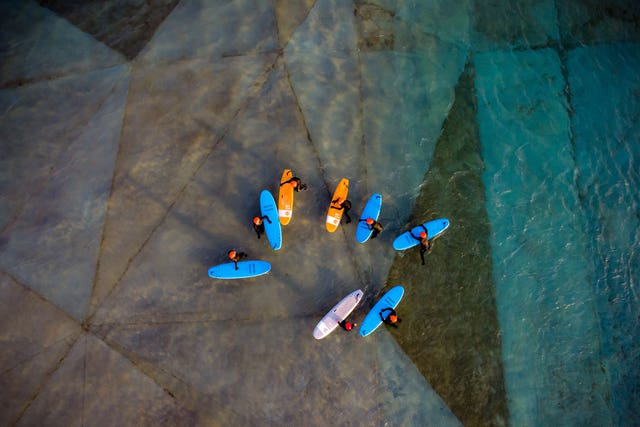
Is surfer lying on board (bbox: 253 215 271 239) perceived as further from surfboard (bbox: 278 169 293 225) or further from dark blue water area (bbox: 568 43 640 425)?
dark blue water area (bbox: 568 43 640 425)

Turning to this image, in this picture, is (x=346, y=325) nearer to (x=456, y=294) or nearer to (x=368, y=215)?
(x=368, y=215)

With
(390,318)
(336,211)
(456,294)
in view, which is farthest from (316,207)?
(456,294)

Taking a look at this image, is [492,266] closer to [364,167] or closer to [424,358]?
[424,358]

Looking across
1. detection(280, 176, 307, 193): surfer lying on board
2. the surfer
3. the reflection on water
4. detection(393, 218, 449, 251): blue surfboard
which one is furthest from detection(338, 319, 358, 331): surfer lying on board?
detection(280, 176, 307, 193): surfer lying on board

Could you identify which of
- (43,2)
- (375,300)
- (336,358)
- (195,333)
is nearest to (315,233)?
(375,300)

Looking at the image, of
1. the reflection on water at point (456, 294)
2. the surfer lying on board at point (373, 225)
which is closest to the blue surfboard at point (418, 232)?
the reflection on water at point (456, 294)
